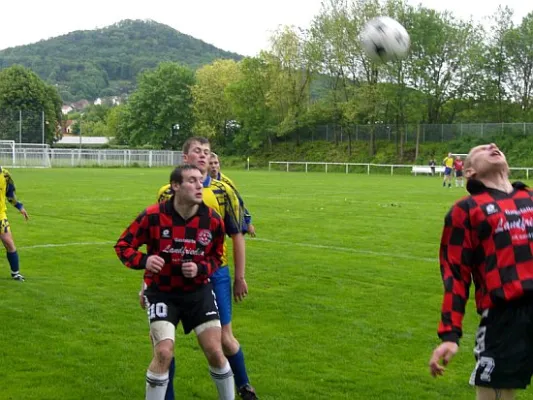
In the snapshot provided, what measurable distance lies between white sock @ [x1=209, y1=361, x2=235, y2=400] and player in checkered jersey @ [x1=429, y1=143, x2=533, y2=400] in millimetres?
1951

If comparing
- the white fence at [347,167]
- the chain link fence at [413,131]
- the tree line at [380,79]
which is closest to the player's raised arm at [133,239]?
the white fence at [347,167]

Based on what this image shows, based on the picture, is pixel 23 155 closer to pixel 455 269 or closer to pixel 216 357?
pixel 216 357

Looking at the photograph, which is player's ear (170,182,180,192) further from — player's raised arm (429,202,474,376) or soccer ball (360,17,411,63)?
soccer ball (360,17,411,63)

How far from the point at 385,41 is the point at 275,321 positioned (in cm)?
645

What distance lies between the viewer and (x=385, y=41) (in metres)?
13.3

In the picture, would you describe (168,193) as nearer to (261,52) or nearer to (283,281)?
(283,281)

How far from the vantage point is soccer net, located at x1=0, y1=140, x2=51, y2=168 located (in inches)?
2404

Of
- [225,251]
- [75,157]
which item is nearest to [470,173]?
[225,251]

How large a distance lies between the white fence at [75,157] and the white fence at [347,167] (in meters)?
9.78

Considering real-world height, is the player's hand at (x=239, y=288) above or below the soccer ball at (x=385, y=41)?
below

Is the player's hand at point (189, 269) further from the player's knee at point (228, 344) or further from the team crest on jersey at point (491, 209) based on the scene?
the team crest on jersey at point (491, 209)

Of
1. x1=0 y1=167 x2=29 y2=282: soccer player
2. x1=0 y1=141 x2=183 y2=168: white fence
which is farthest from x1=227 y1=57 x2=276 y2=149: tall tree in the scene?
x1=0 y1=167 x2=29 y2=282: soccer player

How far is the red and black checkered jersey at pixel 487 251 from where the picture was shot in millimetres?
4090

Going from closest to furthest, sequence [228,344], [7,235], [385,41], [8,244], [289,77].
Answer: [228,344]
[8,244]
[7,235]
[385,41]
[289,77]
